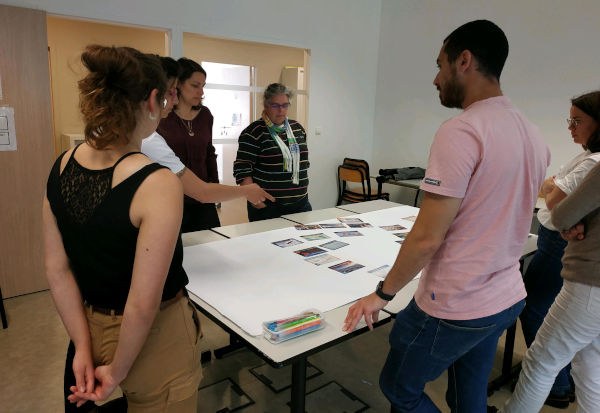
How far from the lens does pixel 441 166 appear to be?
3.47 ft

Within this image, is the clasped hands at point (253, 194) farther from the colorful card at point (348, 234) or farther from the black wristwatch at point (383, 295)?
the black wristwatch at point (383, 295)

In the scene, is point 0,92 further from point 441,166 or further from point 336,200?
point 336,200

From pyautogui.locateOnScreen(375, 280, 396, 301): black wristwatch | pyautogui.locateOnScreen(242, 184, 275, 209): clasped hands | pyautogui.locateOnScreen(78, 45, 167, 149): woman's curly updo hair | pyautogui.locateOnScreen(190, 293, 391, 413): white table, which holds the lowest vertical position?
pyautogui.locateOnScreen(190, 293, 391, 413): white table

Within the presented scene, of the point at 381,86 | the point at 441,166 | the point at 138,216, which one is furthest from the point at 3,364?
the point at 381,86

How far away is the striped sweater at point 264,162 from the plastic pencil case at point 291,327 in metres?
1.56

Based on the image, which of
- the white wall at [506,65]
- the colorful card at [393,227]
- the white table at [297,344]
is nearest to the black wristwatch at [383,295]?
the white table at [297,344]

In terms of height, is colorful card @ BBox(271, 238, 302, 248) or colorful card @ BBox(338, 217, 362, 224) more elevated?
colorful card @ BBox(338, 217, 362, 224)

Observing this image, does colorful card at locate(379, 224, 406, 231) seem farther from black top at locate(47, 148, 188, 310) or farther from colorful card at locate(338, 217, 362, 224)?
black top at locate(47, 148, 188, 310)

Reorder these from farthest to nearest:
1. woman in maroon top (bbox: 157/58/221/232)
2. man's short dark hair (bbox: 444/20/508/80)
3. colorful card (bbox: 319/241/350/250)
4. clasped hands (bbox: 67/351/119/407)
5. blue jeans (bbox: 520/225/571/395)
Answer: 1. woman in maroon top (bbox: 157/58/221/232)
2. colorful card (bbox: 319/241/350/250)
3. blue jeans (bbox: 520/225/571/395)
4. man's short dark hair (bbox: 444/20/508/80)
5. clasped hands (bbox: 67/351/119/407)

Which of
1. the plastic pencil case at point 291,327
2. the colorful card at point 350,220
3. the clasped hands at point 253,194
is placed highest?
the clasped hands at point 253,194

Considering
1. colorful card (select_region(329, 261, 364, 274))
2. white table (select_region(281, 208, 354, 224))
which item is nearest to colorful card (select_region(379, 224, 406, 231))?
white table (select_region(281, 208, 354, 224))

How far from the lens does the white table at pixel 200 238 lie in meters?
2.09

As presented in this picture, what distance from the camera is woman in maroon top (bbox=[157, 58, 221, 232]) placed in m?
2.32

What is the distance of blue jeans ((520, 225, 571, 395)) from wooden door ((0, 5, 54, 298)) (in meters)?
3.24
